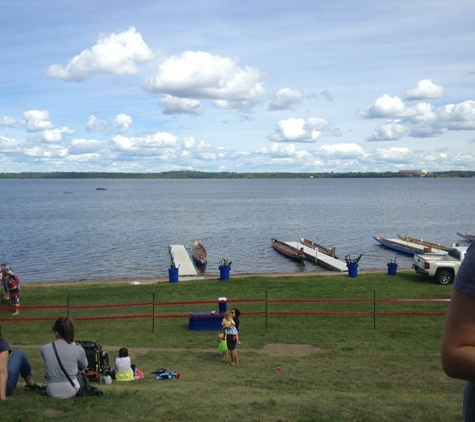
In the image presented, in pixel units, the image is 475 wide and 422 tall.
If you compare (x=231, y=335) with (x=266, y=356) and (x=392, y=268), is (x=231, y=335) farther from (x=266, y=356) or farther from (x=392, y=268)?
(x=392, y=268)

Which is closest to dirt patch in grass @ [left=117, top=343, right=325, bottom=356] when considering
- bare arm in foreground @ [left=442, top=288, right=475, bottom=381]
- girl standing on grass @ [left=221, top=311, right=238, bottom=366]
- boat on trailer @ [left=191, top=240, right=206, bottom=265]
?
girl standing on grass @ [left=221, top=311, right=238, bottom=366]

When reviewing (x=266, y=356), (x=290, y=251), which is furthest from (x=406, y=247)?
(x=266, y=356)

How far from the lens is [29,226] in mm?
78938

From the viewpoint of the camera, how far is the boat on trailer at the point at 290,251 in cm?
4719

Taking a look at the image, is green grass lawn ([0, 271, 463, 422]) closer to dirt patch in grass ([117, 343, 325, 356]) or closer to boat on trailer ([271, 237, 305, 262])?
dirt patch in grass ([117, 343, 325, 356])

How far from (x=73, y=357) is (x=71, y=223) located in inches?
3133

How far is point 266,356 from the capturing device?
14969mm

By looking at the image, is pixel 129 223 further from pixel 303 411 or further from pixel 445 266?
pixel 303 411

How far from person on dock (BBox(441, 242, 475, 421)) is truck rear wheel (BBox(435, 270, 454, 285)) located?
83.2 ft

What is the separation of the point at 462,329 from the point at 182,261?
137ft

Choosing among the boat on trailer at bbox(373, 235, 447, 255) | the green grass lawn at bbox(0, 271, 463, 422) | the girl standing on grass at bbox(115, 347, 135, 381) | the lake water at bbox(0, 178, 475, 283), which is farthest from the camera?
the boat on trailer at bbox(373, 235, 447, 255)

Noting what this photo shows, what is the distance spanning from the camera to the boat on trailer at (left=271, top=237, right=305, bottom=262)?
4719 centimetres

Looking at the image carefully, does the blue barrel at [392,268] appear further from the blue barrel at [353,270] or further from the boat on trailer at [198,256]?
the boat on trailer at [198,256]

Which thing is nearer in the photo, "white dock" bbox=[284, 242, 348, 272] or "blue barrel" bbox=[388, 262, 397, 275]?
"blue barrel" bbox=[388, 262, 397, 275]
